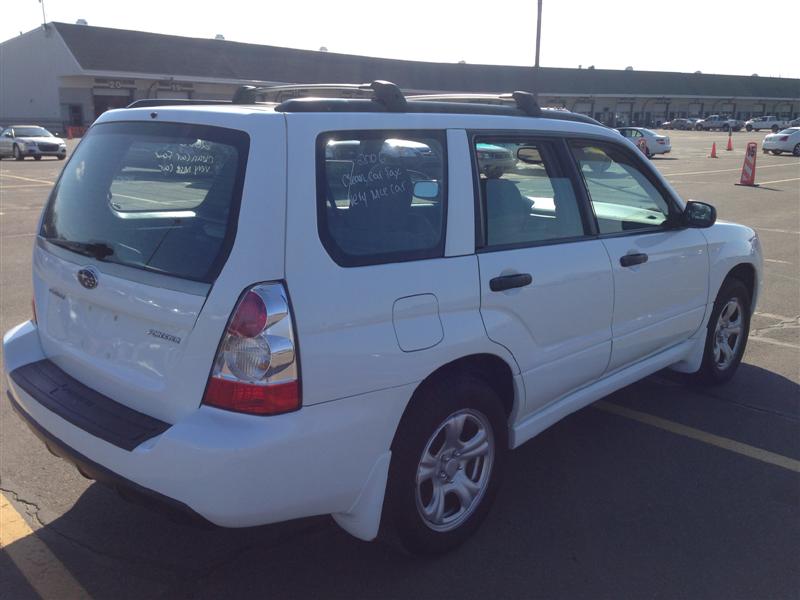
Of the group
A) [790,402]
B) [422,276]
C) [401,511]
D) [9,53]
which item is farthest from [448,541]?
[9,53]

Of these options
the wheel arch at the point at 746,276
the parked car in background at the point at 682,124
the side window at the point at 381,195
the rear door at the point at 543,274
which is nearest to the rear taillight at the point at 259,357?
the side window at the point at 381,195

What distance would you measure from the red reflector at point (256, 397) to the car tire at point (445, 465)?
550mm

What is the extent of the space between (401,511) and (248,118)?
1.64m

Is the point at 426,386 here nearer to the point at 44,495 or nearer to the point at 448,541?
the point at 448,541

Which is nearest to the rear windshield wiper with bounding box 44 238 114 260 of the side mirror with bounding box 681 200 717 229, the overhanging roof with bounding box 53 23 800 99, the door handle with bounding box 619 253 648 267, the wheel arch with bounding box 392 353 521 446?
the wheel arch with bounding box 392 353 521 446

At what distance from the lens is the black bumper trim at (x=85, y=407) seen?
269 centimetres

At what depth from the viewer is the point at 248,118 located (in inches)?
107

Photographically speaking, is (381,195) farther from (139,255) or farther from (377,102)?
(139,255)

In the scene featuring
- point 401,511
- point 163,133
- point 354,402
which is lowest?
point 401,511

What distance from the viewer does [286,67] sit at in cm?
5597

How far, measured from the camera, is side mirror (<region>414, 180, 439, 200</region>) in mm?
3152

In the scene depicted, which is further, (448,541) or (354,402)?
(448,541)

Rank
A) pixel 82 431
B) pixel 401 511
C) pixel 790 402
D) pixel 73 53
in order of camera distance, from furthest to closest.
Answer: pixel 73 53 < pixel 790 402 < pixel 401 511 < pixel 82 431

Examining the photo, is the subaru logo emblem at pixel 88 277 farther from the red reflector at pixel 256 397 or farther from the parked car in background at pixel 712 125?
the parked car in background at pixel 712 125
